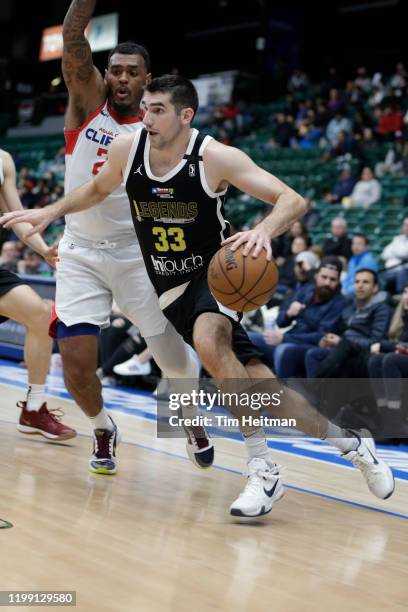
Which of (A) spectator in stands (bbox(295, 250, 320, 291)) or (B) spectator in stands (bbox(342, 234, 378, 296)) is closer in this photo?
(A) spectator in stands (bbox(295, 250, 320, 291))

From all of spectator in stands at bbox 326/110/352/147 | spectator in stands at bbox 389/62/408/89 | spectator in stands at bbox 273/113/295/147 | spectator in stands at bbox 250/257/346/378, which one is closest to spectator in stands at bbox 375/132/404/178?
spectator in stands at bbox 326/110/352/147

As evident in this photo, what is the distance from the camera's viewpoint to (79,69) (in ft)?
14.9

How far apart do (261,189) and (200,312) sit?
2.10 feet

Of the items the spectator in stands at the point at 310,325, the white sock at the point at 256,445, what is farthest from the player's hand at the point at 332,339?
the white sock at the point at 256,445

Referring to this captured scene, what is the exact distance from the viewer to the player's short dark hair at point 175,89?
13.3 ft

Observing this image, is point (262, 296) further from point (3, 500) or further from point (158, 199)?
point (3, 500)

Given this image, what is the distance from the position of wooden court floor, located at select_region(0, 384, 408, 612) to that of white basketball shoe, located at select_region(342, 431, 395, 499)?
14cm

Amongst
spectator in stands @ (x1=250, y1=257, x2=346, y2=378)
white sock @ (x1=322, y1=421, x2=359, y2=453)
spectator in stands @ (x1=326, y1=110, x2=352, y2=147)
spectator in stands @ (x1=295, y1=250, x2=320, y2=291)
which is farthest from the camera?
spectator in stands @ (x1=326, y1=110, x2=352, y2=147)

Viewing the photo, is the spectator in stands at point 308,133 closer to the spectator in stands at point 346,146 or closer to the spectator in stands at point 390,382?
the spectator in stands at point 346,146

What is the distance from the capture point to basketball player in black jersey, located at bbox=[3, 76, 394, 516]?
391cm

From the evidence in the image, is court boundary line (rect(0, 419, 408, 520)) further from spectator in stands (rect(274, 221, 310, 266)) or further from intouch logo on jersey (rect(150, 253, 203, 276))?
spectator in stands (rect(274, 221, 310, 266))

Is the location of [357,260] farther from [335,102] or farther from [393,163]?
[335,102]

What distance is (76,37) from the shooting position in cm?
442

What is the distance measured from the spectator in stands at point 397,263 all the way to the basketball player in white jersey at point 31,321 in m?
4.89
